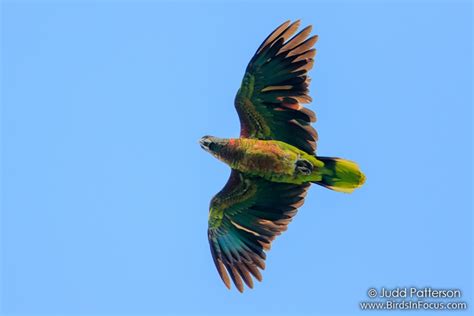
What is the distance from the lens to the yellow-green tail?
15516 mm

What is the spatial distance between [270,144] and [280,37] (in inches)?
94.4

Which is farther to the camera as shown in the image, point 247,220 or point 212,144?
point 247,220

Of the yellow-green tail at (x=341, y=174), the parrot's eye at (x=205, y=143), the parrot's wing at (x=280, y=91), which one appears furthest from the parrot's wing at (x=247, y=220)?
the parrot's wing at (x=280, y=91)

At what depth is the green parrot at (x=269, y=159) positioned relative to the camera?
51.8 ft

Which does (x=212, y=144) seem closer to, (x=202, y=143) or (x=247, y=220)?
(x=202, y=143)

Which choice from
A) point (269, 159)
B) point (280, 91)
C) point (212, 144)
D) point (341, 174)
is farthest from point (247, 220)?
point (280, 91)

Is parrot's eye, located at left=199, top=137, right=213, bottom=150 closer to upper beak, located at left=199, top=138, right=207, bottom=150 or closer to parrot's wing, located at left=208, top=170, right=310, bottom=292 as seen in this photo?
upper beak, located at left=199, top=138, right=207, bottom=150

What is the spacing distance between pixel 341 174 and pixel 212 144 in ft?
9.71

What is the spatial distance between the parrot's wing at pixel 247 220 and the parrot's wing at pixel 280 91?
1.11 m

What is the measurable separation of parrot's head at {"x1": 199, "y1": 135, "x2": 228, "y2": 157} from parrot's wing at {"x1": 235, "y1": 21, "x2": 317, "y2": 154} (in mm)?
536

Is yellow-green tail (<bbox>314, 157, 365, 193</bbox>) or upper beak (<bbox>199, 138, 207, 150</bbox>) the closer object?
yellow-green tail (<bbox>314, 157, 365, 193</bbox>)

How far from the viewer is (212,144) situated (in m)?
16.4

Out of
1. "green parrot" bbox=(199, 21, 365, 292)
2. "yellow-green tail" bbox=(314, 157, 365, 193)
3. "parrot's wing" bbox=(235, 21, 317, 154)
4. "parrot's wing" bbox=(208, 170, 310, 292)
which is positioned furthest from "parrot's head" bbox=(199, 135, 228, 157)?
"yellow-green tail" bbox=(314, 157, 365, 193)

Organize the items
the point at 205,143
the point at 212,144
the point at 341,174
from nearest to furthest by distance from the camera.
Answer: the point at 341,174, the point at 212,144, the point at 205,143
